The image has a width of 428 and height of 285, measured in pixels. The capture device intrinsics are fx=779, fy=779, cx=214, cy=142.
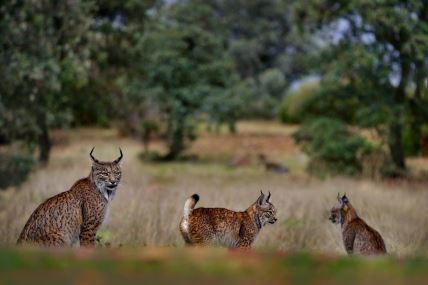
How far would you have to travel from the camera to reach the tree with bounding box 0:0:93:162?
80.6 ft

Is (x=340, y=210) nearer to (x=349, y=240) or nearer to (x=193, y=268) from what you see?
(x=349, y=240)

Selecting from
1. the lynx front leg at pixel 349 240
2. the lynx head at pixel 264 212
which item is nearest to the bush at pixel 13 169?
the lynx front leg at pixel 349 240

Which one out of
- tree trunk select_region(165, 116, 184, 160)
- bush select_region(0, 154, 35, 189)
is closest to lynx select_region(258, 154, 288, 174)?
tree trunk select_region(165, 116, 184, 160)

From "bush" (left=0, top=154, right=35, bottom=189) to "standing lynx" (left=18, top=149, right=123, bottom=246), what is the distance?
15678 millimetres

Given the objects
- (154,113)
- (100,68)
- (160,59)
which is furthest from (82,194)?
(154,113)

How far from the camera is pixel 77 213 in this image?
23.3 feet

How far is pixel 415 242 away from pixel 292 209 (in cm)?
442

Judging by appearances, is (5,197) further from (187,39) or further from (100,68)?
(187,39)

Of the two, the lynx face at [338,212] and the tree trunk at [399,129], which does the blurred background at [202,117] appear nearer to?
the tree trunk at [399,129]

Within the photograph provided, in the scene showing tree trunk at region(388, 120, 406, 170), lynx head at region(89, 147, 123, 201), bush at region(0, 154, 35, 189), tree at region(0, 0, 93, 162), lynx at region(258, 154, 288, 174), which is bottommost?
lynx at region(258, 154, 288, 174)

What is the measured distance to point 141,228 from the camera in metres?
12.0

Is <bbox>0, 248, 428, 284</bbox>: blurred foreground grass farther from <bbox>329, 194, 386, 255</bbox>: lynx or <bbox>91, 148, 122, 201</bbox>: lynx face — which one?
<bbox>329, 194, 386, 255</bbox>: lynx

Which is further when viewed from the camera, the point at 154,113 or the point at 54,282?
the point at 154,113

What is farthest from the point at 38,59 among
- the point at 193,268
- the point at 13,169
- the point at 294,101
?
the point at 294,101
